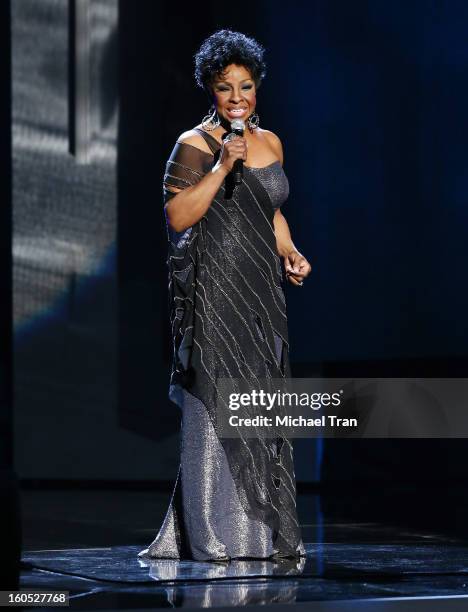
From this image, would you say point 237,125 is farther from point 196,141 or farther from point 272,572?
point 272,572

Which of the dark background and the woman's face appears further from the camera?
the dark background

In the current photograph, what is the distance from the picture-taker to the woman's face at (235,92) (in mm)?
2926

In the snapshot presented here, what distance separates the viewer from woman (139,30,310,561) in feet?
9.53

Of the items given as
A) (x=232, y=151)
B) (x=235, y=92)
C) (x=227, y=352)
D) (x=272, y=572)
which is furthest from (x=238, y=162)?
(x=272, y=572)

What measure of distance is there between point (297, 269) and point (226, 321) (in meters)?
0.22

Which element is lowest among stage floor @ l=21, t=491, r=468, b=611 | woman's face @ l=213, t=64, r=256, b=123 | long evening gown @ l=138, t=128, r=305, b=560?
stage floor @ l=21, t=491, r=468, b=611

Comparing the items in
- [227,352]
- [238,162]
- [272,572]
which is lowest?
[272,572]

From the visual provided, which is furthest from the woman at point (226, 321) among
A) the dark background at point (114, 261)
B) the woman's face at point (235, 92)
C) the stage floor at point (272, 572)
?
the dark background at point (114, 261)

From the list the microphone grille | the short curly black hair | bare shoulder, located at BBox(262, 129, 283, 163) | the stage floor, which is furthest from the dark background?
the microphone grille

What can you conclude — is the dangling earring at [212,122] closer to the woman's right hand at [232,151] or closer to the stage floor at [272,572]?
the woman's right hand at [232,151]

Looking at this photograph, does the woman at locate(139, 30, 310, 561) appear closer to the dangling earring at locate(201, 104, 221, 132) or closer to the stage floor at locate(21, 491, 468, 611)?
the dangling earring at locate(201, 104, 221, 132)

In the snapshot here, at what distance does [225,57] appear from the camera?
2.93 metres

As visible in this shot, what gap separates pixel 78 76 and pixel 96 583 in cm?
413

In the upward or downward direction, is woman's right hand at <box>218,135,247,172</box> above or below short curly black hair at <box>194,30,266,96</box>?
below
